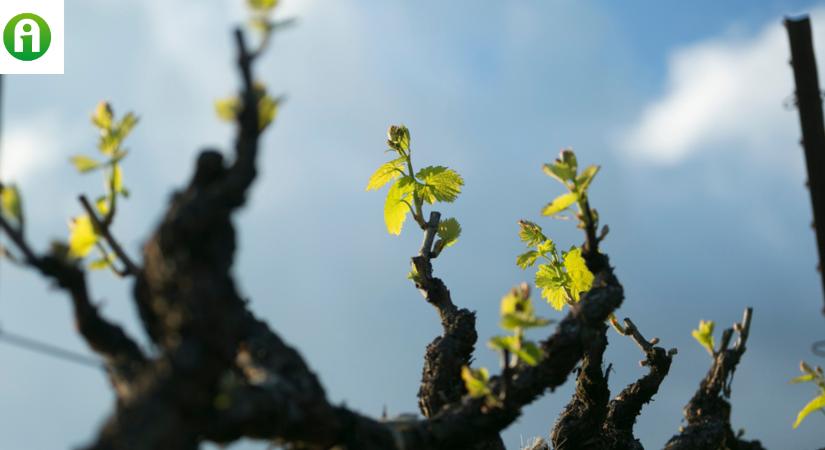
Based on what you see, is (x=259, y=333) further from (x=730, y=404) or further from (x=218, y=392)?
(x=730, y=404)

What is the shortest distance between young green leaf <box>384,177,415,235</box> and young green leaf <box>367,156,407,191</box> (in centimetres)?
4

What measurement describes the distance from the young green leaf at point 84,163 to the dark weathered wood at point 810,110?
1862mm

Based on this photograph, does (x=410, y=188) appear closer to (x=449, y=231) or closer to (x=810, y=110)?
(x=449, y=231)

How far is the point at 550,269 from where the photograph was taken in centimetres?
Answer: 345

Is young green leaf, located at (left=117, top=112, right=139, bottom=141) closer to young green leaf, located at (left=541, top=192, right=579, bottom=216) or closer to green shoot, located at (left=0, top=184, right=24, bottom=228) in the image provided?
green shoot, located at (left=0, top=184, right=24, bottom=228)

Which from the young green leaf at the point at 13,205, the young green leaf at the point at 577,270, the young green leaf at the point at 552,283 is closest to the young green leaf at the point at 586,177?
the young green leaf at the point at 577,270

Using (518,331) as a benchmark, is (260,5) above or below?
above

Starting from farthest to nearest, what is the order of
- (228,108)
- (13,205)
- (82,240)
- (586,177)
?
(586,177) < (82,240) < (13,205) < (228,108)

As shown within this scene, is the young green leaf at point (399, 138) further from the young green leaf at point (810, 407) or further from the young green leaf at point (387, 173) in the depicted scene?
the young green leaf at point (810, 407)

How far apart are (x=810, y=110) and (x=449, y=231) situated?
1.43 metres

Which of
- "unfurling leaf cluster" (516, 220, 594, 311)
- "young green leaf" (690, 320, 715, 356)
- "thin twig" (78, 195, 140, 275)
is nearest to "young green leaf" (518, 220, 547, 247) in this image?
"unfurling leaf cluster" (516, 220, 594, 311)

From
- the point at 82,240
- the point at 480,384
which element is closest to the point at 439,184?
the point at 480,384

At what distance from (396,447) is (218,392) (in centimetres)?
62

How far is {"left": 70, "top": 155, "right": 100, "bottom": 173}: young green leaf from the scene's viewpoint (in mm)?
2105
